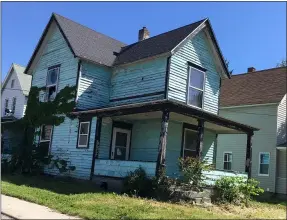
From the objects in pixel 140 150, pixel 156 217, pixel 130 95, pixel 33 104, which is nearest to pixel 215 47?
pixel 130 95

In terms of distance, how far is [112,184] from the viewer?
16.3 metres

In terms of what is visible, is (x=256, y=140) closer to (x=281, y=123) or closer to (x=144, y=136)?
(x=281, y=123)

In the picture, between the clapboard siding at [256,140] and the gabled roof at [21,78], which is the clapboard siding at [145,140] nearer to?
the clapboard siding at [256,140]

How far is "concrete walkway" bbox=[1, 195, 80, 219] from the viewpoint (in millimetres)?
9608

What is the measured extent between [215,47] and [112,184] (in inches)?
363

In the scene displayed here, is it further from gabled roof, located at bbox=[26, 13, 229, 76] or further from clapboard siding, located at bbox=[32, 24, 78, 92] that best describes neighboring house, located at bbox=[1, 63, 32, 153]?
gabled roof, located at bbox=[26, 13, 229, 76]

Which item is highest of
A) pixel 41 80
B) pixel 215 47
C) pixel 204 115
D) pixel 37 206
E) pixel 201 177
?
pixel 215 47

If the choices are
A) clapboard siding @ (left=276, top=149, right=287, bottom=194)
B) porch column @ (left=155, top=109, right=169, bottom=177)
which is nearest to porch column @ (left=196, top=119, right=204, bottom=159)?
porch column @ (left=155, top=109, right=169, bottom=177)

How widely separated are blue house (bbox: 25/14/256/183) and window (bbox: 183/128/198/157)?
50mm

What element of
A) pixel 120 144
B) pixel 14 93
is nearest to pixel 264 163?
pixel 120 144

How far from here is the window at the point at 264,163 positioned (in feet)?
79.7

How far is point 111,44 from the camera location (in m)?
24.2

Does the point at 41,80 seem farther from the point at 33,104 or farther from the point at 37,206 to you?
the point at 37,206

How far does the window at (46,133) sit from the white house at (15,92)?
13920 millimetres
